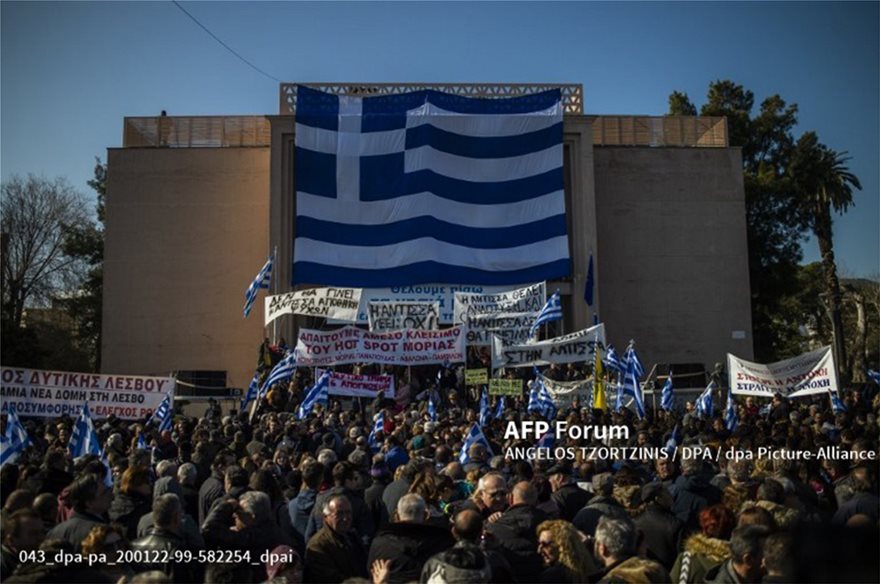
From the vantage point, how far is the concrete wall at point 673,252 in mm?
32031

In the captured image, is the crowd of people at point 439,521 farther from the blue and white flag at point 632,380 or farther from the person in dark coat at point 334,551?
the blue and white flag at point 632,380

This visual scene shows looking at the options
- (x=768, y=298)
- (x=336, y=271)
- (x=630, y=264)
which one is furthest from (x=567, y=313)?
(x=768, y=298)

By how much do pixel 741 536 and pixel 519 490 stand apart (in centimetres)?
179

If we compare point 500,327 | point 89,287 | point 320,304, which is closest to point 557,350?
point 500,327

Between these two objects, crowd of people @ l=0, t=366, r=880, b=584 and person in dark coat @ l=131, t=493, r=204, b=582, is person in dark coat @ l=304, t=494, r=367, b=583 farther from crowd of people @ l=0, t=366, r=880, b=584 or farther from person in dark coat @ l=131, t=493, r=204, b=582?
person in dark coat @ l=131, t=493, r=204, b=582

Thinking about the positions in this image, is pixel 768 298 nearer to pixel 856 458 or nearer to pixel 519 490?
pixel 856 458

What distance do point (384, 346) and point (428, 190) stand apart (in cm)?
1144

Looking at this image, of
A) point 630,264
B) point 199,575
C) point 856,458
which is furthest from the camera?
point 630,264

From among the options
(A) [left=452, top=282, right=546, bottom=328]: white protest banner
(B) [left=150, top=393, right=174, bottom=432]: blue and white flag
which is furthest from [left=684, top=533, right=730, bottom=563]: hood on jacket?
(A) [left=452, top=282, right=546, bottom=328]: white protest banner

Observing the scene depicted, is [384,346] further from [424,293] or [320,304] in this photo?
[424,293]

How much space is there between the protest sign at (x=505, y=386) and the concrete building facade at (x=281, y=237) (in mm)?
10809

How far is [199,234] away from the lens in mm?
31625

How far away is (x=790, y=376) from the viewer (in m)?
16.6

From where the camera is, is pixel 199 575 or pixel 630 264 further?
pixel 630 264
